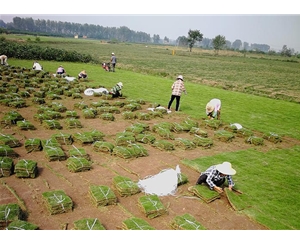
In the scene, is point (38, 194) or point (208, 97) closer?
point (38, 194)

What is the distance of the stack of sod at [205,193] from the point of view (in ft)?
24.1

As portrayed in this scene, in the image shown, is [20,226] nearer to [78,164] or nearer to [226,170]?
[78,164]

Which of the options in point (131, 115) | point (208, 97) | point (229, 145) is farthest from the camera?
point (208, 97)

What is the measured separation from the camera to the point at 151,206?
261 inches

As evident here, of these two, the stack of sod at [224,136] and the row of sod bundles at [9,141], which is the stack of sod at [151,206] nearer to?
the row of sod bundles at [9,141]

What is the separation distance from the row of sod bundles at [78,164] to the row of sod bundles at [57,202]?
1.66 metres

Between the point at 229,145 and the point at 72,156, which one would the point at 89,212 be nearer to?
the point at 72,156

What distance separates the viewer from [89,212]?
6.61 m

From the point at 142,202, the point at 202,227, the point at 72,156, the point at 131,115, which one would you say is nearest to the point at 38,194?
the point at 72,156

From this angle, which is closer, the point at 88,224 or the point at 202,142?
the point at 88,224

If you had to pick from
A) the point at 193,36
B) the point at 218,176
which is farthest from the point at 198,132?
the point at 193,36

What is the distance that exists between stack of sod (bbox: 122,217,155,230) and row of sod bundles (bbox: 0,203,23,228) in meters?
2.33

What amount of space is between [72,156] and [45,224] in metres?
3.28

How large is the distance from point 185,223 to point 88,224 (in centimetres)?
218
